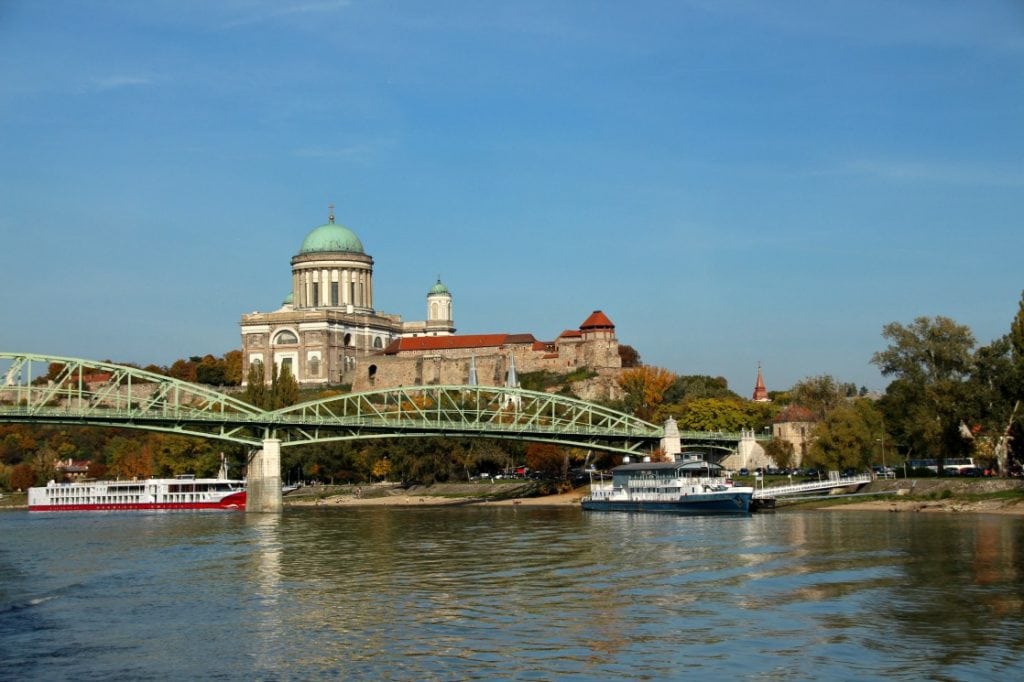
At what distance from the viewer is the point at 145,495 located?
299 feet

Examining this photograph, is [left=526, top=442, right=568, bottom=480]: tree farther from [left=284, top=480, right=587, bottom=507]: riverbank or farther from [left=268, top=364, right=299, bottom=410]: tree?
[left=268, top=364, right=299, bottom=410]: tree

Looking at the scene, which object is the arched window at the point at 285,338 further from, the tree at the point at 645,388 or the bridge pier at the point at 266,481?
the bridge pier at the point at 266,481

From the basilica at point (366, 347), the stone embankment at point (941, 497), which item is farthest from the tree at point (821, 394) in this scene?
the basilica at point (366, 347)

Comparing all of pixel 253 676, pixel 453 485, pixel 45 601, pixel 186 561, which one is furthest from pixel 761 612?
pixel 453 485

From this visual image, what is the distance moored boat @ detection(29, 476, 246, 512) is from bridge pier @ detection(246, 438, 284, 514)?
7.40 m

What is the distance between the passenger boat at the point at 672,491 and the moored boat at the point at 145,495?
25296 mm

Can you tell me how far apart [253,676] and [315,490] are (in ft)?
235

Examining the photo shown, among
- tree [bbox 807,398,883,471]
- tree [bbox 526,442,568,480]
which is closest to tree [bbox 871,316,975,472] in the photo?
tree [bbox 807,398,883,471]

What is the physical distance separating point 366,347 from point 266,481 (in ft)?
222

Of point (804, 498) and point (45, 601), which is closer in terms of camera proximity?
point (45, 601)

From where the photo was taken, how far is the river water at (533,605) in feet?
81.3

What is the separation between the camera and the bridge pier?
78.1m

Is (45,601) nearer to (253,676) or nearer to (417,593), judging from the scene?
(417,593)

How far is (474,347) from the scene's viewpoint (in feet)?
464
